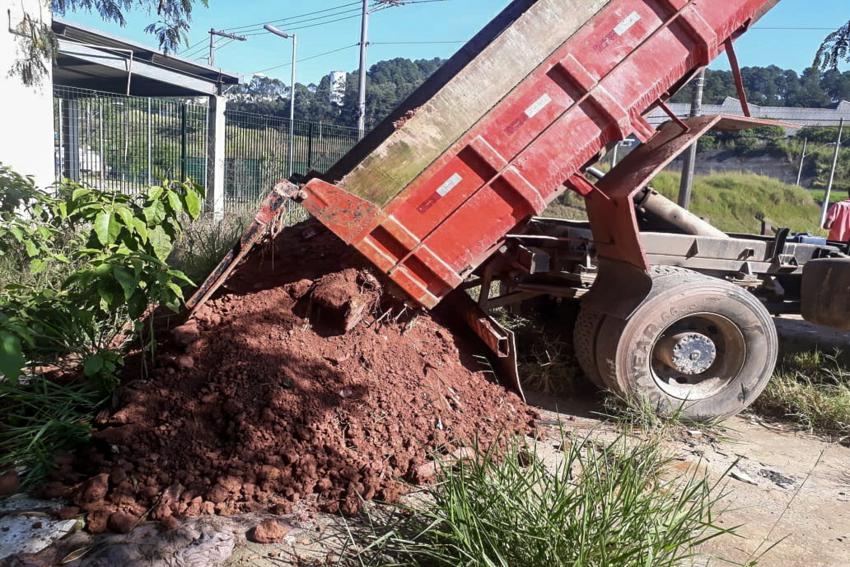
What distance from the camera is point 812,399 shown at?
5285 mm

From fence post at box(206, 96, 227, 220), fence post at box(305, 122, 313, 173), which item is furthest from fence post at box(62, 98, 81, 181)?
fence post at box(305, 122, 313, 173)

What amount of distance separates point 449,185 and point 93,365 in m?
2.19

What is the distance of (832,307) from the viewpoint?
213 inches

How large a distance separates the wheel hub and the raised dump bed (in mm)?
1391

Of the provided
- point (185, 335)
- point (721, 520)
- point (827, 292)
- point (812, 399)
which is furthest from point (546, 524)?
point (827, 292)

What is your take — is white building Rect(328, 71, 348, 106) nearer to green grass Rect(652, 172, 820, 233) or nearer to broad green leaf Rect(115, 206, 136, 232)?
green grass Rect(652, 172, 820, 233)

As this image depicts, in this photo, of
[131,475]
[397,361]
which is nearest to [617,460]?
[397,361]

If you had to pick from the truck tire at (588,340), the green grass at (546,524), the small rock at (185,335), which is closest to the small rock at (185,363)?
the small rock at (185,335)

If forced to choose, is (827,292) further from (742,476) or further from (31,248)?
(31,248)

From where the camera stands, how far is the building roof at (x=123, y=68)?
15.4 metres

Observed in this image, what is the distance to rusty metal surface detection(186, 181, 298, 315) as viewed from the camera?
A: 4113 millimetres

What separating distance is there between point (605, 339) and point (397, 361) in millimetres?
1485

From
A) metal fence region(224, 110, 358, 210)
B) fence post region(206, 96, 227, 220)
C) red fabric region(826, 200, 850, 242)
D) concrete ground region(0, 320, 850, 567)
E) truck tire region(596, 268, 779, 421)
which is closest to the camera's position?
concrete ground region(0, 320, 850, 567)

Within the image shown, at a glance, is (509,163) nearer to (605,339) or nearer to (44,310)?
(605,339)
